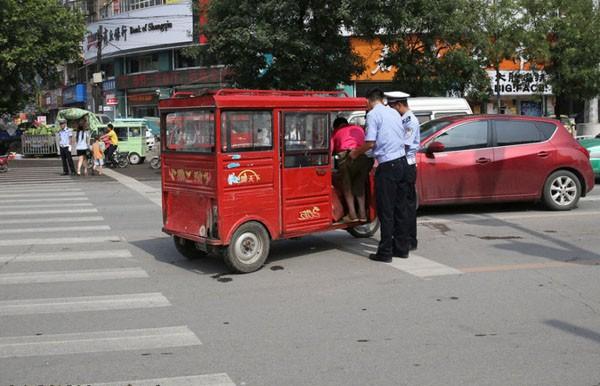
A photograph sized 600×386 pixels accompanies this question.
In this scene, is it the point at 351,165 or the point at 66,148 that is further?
the point at 66,148

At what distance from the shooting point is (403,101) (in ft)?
26.1

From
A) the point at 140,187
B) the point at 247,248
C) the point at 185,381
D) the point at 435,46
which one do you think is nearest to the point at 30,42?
the point at 140,187

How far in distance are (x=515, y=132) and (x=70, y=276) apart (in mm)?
7375

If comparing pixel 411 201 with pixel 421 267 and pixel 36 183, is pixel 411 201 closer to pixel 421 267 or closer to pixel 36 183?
pixel 421 267

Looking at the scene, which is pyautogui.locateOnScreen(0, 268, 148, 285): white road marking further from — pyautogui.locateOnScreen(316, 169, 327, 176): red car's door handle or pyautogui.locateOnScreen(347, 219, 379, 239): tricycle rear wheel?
pyautogui.locateOnScreen(347, 219, 379, 239): tricycle rear wheel

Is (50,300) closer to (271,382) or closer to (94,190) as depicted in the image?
(271,382)

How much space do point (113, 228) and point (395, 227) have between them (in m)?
4.71

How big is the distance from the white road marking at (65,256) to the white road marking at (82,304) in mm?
1831

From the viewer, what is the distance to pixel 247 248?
281 inches

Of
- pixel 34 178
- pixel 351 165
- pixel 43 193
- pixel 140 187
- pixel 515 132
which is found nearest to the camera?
pixel 351 165

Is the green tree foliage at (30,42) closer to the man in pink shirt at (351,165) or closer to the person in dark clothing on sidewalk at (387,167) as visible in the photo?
the man in pink shirt at (351,165)

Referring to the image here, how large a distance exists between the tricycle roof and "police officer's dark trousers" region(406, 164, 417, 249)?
3.08 feet

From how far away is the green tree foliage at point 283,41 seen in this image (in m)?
17.9

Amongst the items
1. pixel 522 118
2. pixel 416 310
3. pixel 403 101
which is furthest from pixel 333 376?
pixel 522 118
